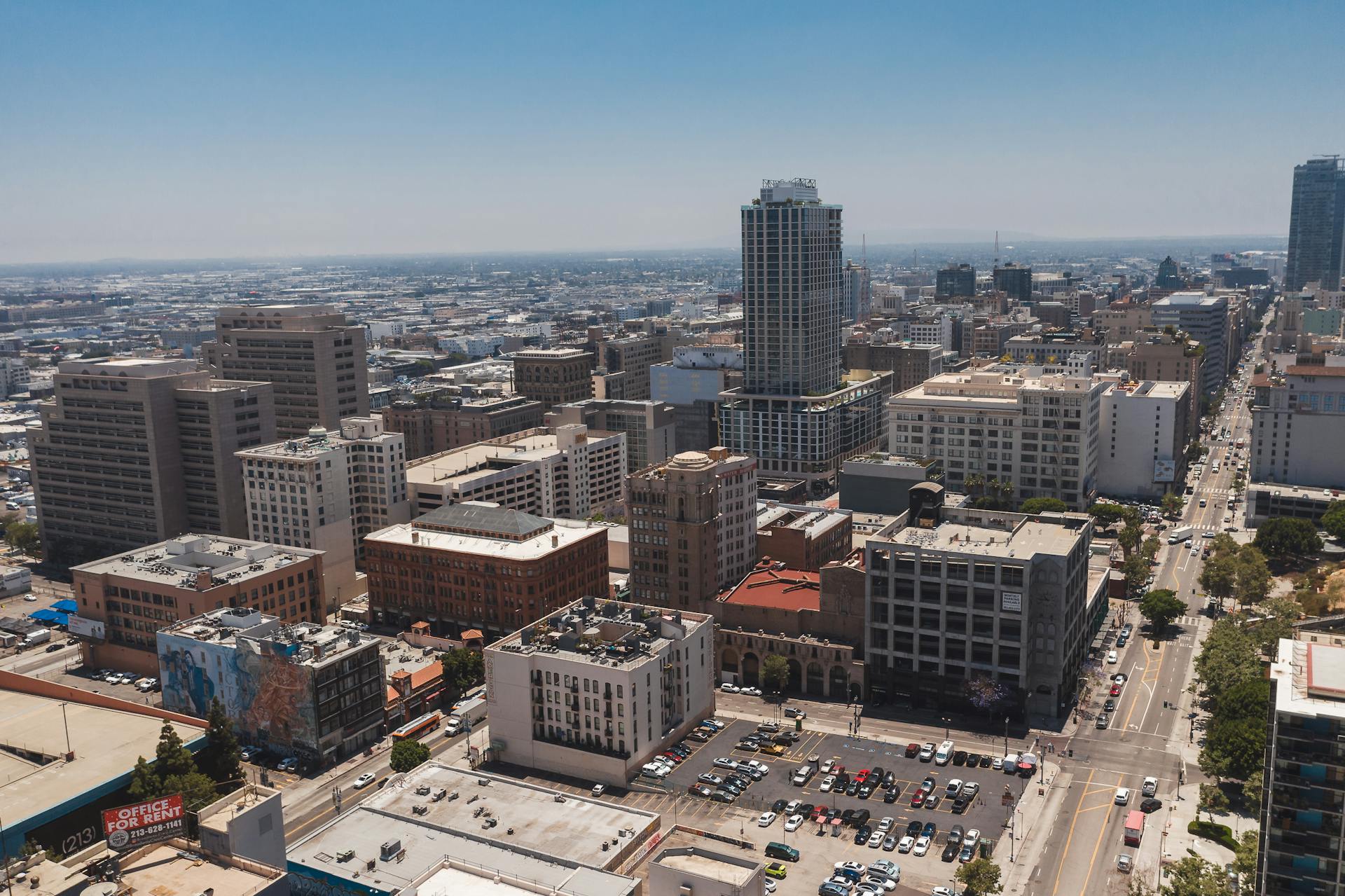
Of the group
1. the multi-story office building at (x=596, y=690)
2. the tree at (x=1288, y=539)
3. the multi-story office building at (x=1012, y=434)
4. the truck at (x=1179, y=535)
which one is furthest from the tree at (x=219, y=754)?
the truck at (x=1179, y=535)

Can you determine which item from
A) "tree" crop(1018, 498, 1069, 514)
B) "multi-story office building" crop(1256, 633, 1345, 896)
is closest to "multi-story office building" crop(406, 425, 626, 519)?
"tree" crop(1018, 498, 1069, 514)

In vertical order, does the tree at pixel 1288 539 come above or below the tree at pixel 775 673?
above

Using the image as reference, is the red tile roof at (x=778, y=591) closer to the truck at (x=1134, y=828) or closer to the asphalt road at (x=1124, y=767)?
the asphalt road at (x=1124, y=767)

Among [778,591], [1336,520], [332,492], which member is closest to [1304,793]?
[778,591]

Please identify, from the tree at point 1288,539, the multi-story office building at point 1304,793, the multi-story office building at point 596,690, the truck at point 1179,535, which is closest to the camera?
the multi-story office building at point 1304,793

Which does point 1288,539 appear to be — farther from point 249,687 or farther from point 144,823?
point 144,823

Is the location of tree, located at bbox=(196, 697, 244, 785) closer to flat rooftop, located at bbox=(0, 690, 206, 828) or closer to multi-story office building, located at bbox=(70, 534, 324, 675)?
flat rooftop, located at bbox=(0, 690, 206, 828)
